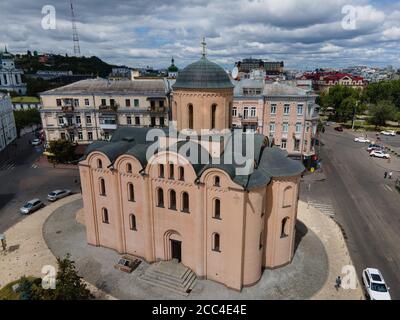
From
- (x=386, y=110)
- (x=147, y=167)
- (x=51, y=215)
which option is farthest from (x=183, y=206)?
(x=386, y=110)

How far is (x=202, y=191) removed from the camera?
24.2 m

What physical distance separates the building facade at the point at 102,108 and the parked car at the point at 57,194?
15252 millimetres

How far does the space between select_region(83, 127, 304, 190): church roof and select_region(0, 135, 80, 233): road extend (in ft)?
60.6

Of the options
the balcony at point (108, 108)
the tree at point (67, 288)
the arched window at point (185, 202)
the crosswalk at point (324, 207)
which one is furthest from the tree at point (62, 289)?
the balcony at point (108, 108)

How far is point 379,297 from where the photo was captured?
80.6 feet

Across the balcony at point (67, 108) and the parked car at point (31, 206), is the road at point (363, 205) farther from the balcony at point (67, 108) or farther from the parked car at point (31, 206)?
the balcony at point (67, 108)

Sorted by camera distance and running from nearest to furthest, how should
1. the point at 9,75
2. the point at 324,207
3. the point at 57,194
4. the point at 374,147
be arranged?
the point at 324,207 → the point at 57,194 → the point at 374,147 → the point at 9,75

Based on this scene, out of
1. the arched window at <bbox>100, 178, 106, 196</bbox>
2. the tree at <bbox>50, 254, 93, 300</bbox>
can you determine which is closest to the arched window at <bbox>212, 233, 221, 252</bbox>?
the tree at <bbox>50, 254, 93, 300</bbox>

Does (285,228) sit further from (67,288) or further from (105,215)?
(67,288)

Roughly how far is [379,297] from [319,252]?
21.7ft

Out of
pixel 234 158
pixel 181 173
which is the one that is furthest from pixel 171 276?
pixel 234 158

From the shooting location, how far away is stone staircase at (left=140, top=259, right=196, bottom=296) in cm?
2505

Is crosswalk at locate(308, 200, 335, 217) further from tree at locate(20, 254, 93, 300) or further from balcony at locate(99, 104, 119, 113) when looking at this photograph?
balcony at locate(99, 104, 119, 113)

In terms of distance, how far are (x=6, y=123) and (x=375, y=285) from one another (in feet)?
254
